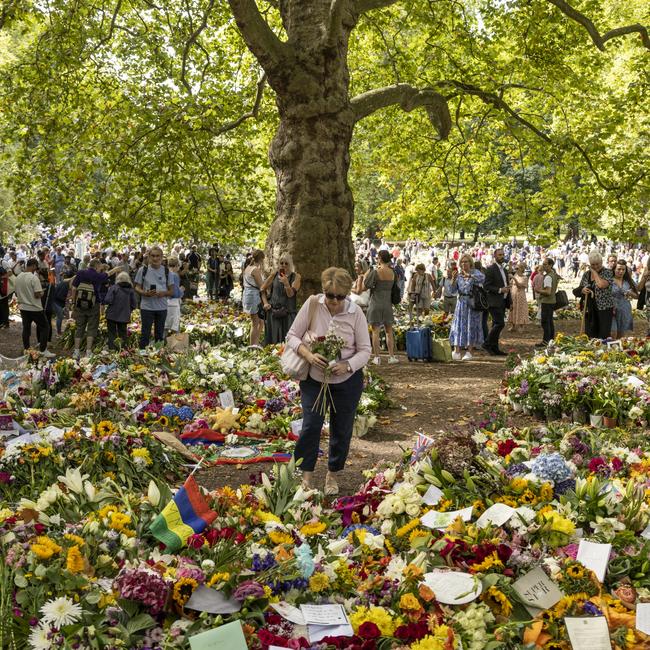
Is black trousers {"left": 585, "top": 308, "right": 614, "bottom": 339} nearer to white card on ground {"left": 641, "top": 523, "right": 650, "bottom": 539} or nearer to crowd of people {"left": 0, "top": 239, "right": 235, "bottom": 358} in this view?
crowd of people {"left": 0, "top": 239, "right": 235, "bottom": 358}

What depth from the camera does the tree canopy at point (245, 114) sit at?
12109 mm

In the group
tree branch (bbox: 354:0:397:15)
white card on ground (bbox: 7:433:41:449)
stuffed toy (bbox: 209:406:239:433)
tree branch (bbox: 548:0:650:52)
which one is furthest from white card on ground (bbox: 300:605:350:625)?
tree branch (bbox: 548:0:650:52)

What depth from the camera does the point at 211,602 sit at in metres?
3.38

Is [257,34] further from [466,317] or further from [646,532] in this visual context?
[646,532]

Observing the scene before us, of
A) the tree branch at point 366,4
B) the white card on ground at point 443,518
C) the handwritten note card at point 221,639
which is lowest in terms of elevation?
the handwritten note card at point 221,639

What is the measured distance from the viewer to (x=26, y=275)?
1325 cm

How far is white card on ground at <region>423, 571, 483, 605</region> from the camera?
3.57 metres

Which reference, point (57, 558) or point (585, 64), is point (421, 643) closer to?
point (57, 558)

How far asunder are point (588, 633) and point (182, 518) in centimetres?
201

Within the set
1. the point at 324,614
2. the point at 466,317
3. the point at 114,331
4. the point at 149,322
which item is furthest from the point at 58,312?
the point at 324,614

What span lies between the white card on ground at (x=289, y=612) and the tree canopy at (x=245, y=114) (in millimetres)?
9053

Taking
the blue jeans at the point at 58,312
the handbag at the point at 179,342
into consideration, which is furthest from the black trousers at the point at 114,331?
the blue jeans at the point at 58,312

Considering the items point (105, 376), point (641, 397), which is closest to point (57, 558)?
point (105, 376)

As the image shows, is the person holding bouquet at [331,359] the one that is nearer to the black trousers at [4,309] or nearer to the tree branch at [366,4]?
the tree branch at [366,4]
